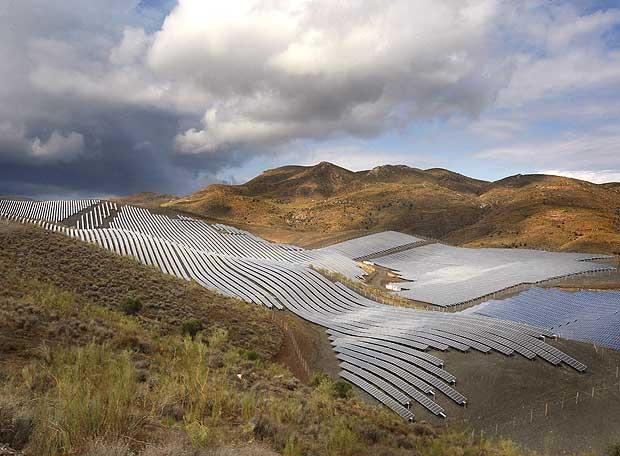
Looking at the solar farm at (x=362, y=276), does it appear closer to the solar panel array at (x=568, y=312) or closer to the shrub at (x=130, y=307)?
the solar panel array at (x=568, y=312)

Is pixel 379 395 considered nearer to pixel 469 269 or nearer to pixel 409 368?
pixel 409 368

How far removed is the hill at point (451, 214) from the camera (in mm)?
66938

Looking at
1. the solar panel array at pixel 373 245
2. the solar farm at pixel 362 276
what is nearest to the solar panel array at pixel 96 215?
the solar farm at pixel 362 276

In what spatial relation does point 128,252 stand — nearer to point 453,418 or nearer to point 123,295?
point 123,295

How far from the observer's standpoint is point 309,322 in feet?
86.6

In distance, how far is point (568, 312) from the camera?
24.7 m

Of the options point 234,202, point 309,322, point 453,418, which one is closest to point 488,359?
point 453,418

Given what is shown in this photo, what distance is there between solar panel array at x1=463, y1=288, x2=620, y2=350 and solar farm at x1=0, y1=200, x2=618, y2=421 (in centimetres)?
26

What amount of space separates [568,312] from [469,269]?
19.4m

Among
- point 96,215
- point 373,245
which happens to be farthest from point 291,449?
point 96,215

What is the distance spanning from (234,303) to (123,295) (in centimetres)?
580

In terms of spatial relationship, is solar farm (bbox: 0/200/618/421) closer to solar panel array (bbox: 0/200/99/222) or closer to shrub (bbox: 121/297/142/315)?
solar panel array (bbox: 0/200/99/222)

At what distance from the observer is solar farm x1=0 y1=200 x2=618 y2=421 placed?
707 inches

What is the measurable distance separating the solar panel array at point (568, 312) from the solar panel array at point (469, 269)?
5.04 metres
